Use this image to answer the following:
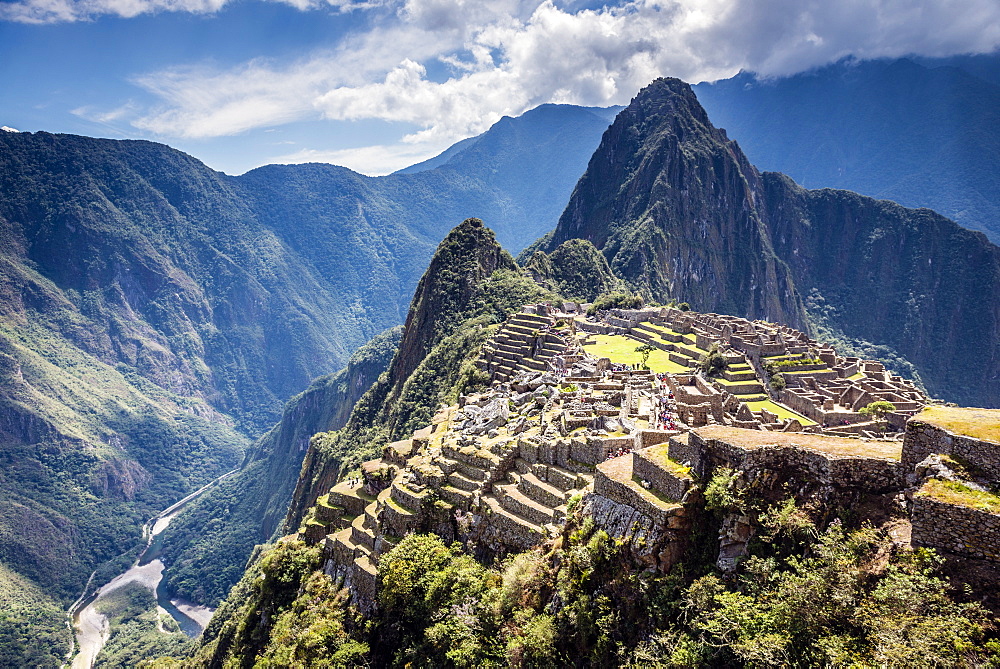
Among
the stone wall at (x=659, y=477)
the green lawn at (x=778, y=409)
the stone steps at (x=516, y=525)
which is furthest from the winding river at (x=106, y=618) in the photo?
the stone wall at (x=659, y=477)

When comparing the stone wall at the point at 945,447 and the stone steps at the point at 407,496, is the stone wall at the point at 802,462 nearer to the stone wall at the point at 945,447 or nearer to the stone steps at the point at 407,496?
the stone wall at the point at 945,447

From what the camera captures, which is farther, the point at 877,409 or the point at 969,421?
the point at 877,409

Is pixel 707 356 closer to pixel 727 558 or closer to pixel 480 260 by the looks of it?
pixel 727 558

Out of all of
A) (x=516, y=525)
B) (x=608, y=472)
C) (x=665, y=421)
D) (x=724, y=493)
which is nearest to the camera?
(x=724, y=493)

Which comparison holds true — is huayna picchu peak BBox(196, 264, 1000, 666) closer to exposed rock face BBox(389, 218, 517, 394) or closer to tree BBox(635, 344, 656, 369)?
tree BBox(635, 344, 656, 369)

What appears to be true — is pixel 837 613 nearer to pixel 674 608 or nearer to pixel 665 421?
pixel 674 608

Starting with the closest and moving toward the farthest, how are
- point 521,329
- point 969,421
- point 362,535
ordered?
point 969,421
point 362,535
point 521,329

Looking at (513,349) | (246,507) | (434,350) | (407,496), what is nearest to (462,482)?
(407,496)
